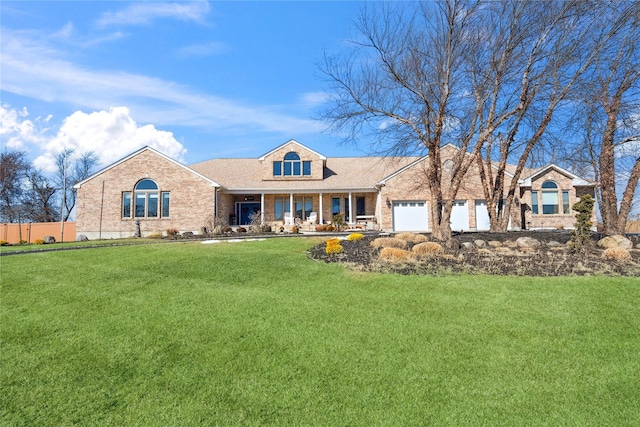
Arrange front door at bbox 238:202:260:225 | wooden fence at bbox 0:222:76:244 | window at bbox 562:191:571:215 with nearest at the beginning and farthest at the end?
window at bbox 562:191:571:215
wooden fence at bbox 0:222:76:244
front door at bbox 238:202:260:225

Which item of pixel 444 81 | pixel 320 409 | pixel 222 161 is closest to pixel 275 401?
pixel 320 409

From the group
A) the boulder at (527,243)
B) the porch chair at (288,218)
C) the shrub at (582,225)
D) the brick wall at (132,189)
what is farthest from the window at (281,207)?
the shrub at (582,225)

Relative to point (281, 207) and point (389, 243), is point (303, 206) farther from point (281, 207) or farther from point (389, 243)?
point (389, 243)

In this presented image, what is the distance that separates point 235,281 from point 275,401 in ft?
14.1

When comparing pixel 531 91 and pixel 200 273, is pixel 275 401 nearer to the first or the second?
pixel 200 273

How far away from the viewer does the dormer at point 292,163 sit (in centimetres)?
2612

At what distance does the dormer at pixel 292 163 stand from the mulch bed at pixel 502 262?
15498 millimetres

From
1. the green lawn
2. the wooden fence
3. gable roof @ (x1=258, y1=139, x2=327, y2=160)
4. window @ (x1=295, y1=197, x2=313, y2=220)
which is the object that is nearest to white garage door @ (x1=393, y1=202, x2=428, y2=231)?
window @ (x1=295, y1=197, x2=313, y2=220)

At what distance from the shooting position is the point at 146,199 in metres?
23.2

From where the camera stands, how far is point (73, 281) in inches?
316

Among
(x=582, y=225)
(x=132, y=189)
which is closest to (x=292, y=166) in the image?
(x=132, y=189)

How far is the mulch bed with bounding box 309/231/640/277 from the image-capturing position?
8.06 m

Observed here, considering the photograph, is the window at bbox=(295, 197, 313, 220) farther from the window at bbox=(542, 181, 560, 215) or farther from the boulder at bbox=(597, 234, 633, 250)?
the boulder at bbox=(597, 234, 633, 250)

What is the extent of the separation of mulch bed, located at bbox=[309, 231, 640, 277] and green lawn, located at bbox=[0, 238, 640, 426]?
0.78 m
